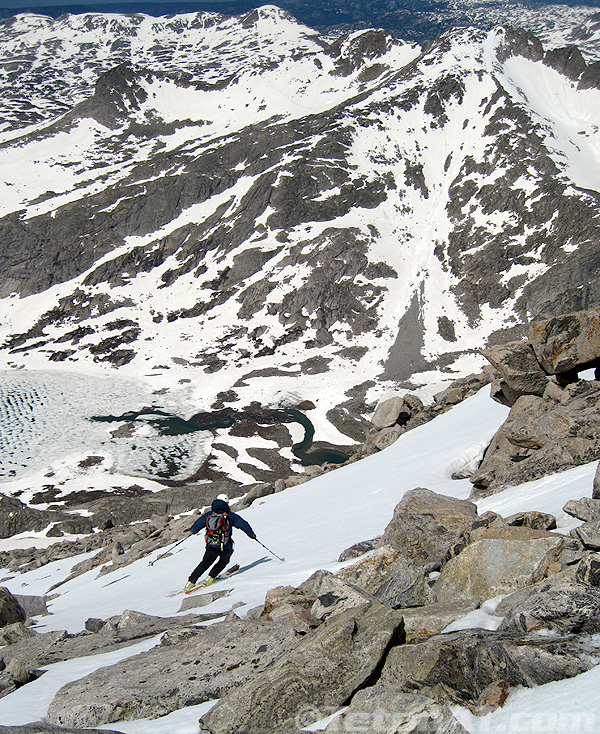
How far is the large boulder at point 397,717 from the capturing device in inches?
168

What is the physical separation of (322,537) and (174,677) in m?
8.15

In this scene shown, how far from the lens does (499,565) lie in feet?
24.1

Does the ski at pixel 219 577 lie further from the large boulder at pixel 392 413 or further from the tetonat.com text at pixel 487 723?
the large boulder at pixel 392 413

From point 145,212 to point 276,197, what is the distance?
33.9 metres

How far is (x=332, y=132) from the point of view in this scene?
139 metres

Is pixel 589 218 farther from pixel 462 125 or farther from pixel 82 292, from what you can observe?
pixel 82 292

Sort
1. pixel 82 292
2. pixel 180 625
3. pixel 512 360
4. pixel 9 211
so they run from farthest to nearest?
pixel 9 211
pixel 82 292
pixel 512 360
pixel 180 625

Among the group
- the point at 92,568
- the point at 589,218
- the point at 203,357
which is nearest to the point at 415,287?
the point at 589,218

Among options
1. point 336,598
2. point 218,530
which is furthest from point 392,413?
point 336,598

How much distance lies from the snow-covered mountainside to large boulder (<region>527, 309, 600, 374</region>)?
53.9m

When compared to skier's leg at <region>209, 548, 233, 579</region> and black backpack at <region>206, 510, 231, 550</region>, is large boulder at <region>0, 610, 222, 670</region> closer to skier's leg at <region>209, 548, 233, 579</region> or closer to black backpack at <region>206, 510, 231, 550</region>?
skier's leg at <region>209, 548, 233, 579</region>

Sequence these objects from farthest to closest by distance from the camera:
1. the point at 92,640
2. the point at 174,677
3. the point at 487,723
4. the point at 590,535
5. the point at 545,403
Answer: the point at 545,403, the point at 92,640, the point at 174,677, the point at 590,535, the point at 487,723

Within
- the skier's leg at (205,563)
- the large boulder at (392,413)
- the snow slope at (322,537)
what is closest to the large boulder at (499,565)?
the snow slope at (322,537)

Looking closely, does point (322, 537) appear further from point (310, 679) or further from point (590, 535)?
point (310, 679)
